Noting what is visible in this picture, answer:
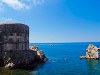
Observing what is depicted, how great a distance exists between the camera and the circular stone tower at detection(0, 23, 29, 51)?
1906 inches

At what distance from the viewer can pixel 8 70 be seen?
44.0 m

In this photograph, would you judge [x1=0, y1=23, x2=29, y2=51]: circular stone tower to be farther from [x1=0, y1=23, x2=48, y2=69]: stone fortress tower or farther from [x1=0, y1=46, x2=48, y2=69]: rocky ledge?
[x1=0, y1=46, x2=48, y2=69]: rocky ledge

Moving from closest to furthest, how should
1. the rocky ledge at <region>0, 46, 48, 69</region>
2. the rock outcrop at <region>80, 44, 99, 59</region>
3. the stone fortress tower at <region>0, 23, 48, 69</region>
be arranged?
the rocky ledge at <region>0, 46, 48, 69</region> → the stone fortress tower at <region>0, 23, 48, 69</region> → the rock outcrop at <region>80, 44, 99, 59</region>

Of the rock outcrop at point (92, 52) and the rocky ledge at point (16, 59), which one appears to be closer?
the rocky ledge at point (16, 59)

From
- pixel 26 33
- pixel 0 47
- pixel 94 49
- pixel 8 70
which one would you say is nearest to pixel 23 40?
pixel 26 33

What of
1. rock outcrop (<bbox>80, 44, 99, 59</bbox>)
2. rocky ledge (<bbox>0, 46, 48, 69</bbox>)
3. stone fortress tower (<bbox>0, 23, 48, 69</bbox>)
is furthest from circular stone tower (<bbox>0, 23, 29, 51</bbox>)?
rock outcrop (<bbox>80, 44, 99, 59</bbox>)

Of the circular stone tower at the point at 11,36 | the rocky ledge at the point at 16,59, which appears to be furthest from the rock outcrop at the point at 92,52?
the circular stone tower at the point at 11,36

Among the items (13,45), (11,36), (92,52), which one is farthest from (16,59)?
(92,52)

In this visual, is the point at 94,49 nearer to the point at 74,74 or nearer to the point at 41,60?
the point at 41,60

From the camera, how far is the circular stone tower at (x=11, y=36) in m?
48.4

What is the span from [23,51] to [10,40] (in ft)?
13.4

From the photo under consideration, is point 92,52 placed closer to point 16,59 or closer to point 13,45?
point 13,45

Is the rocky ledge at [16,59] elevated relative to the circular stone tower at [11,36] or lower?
lower

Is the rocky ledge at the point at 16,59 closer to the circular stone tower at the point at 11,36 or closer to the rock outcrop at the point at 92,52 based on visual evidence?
the circular stone tower at the point at 11,36
